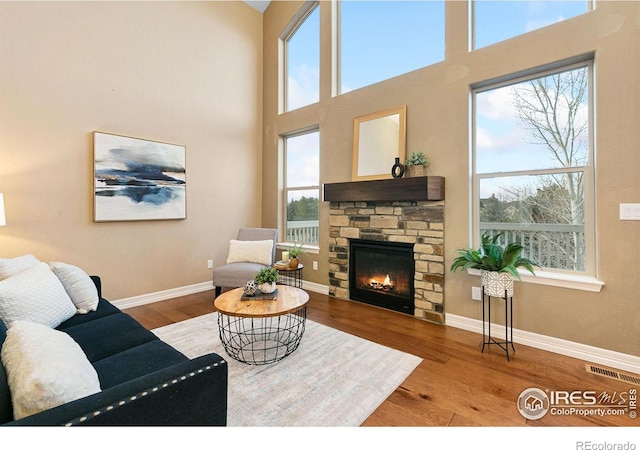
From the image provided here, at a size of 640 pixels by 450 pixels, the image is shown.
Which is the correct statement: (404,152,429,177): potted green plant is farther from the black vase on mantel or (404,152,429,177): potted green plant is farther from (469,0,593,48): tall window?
(469,0,593,48): tall window

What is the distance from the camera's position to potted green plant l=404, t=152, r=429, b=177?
10.3ft

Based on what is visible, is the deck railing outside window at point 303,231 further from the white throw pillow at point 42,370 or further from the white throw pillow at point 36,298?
the white throw pillow at point 42,370

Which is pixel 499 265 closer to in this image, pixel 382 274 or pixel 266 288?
pixel 382 274

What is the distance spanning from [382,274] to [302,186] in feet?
6.28

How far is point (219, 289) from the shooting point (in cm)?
366

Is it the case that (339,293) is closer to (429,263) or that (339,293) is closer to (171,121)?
(429,263)

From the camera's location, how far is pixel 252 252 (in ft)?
12.6

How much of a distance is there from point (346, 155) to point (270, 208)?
1.71m

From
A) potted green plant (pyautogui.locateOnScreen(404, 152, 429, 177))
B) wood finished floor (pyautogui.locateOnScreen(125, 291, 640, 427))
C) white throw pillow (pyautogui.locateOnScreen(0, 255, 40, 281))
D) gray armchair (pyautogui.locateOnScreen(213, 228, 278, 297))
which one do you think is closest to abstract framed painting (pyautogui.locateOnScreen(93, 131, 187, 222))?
gray armchair (pyautogui.locateOnScreen(213, 228, 278, 297))

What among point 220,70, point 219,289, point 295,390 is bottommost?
point 295,390

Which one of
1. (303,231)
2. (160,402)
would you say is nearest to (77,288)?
(160,402)

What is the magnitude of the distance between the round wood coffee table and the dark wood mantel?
58.3 inches

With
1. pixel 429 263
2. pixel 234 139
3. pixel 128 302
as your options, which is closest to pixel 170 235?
pixel 128 302

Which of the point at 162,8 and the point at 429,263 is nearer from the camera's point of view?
the point at 429,263
